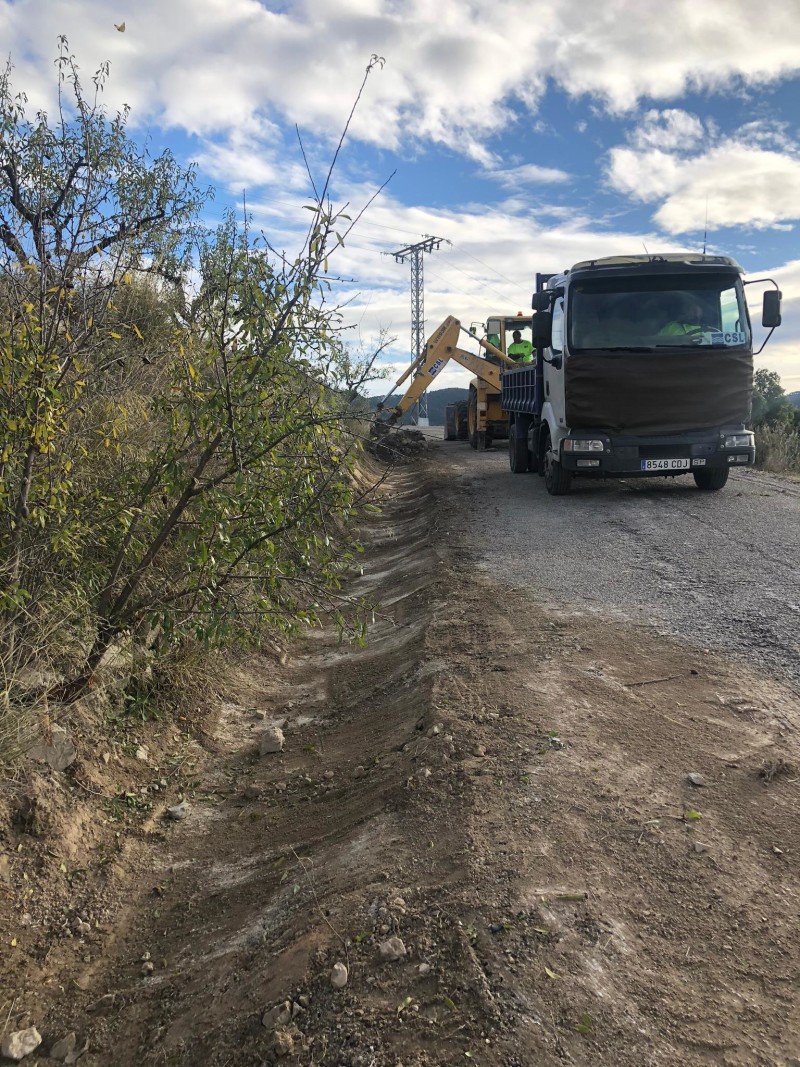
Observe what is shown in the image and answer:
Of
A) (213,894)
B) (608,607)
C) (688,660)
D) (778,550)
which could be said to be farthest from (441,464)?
(213,894)

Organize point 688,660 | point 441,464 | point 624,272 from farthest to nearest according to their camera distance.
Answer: point 441,464, point 624,272, point 688,660

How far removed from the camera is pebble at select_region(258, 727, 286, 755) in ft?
14.6

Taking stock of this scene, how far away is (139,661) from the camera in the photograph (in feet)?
14.6

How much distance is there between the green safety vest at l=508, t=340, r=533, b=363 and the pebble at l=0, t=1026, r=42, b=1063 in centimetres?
1673

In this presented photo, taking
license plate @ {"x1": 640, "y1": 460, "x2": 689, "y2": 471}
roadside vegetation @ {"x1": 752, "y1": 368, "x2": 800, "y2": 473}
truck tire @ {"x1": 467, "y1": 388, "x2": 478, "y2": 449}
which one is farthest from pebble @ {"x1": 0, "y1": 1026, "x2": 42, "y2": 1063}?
truck tire @ {"x1": 467, "y1": 388, "x2": 478, "y2": 449}

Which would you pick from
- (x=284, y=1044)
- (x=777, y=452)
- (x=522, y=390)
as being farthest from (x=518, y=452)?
(x=284, y=1044)

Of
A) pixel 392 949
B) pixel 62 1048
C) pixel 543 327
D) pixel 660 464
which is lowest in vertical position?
pixel 62 1048

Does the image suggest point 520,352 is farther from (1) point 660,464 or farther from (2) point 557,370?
(1) point 660,464

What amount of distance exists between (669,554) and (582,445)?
3059 mm

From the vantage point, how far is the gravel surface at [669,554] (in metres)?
4.91

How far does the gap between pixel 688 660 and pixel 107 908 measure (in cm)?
329

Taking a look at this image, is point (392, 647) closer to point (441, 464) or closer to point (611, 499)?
point (611, 499)

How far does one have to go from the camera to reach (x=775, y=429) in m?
17.6

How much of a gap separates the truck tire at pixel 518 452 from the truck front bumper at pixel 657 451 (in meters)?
3.94
